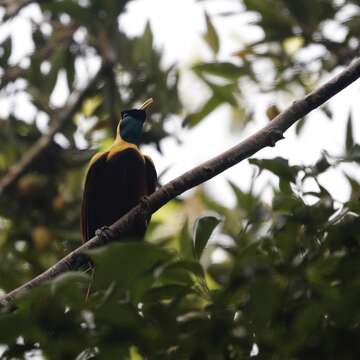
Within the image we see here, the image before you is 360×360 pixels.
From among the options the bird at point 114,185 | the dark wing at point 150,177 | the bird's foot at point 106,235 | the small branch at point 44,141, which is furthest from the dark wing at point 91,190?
the bird's foot at point 106,235

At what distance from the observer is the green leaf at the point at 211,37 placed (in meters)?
4.30

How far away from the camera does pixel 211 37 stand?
4328mm

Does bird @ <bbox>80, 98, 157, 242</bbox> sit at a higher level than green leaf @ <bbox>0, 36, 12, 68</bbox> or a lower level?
lower

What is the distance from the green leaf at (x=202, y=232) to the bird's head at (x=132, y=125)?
223 centimetres

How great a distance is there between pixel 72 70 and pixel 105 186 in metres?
1.40

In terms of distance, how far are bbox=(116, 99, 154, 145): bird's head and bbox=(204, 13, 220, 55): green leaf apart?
501 millimetres

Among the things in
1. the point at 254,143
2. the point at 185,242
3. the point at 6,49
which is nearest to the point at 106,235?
the point at 185,242

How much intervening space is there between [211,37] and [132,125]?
74 cm

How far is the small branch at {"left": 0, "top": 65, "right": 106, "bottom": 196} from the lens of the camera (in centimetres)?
445

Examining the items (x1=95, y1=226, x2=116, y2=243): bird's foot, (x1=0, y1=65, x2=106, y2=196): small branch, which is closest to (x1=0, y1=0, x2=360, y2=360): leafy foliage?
(x1=95, y1=226, x2=116, y2=243): bird's foot

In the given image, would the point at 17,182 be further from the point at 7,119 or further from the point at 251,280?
the point at 251,280

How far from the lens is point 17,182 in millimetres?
4742

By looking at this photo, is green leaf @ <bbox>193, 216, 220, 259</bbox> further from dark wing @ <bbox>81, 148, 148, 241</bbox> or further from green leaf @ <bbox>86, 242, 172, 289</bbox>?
dark wing @ <bbox>81, 148, 148, 241</bbox>

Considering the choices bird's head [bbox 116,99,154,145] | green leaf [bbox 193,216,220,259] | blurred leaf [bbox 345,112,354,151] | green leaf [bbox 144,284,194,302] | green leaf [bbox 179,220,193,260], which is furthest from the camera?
bird's head [bbox 116,99,154,145]
